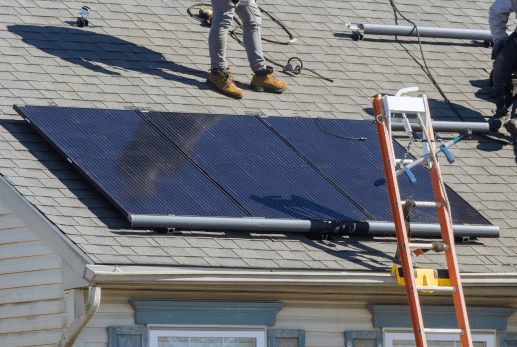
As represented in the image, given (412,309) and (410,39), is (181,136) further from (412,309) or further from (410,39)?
(410,39)

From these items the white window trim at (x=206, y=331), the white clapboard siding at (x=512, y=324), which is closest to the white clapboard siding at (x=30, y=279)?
the white window trim at (x=206, y=331)

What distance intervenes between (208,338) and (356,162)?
2.45 meters

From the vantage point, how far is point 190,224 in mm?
8398

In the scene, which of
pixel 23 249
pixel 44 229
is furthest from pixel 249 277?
pixel 23 249

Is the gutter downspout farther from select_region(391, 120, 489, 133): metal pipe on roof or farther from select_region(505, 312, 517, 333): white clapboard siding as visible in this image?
select_region(391, 120, 489, 133): metal pipe on roof

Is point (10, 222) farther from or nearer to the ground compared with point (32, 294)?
farther from the ground

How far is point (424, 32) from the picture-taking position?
12992 mm

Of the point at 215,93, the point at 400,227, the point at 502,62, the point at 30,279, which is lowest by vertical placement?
the point at 30,279

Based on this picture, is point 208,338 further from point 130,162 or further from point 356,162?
point 356,162

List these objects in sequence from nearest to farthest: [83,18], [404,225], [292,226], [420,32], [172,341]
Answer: [404,225] < [172,341] < [292,226] < [83,18] < [420,32]

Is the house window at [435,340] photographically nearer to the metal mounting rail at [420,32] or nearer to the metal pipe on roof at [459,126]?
the metal pipe on roof at [459,126]

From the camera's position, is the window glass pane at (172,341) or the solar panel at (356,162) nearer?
the window glass pane at (172,341)

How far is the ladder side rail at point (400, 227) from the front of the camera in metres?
7.68

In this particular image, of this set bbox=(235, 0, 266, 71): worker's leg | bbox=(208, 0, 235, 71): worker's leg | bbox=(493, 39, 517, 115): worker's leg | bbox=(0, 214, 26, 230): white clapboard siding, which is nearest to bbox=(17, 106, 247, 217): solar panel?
bbox=(0, 214, 26, 230): white clapboard siding
